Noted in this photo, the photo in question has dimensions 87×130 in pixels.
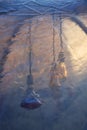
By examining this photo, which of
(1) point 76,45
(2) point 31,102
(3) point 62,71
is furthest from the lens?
(1) point 76,45

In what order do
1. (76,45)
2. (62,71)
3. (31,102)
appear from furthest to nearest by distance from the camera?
(76,45)
(62,71)
(31,102)

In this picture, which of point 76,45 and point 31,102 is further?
point 76,45

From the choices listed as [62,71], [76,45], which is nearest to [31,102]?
[62,71]

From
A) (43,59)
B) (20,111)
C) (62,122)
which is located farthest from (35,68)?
(62,122)

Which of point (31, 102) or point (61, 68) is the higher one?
point (61, 68)

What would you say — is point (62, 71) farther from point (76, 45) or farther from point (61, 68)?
point (76, 45)

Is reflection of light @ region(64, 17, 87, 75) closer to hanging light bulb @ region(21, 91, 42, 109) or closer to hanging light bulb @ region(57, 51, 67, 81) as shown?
hanging light bulb @ region(57, 51, 67, 81)

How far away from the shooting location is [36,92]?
364 centimetres

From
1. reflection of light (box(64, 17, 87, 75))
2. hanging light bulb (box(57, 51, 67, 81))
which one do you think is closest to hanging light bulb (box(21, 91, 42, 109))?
hanging light bulb (box(57, 51, 67, 81))

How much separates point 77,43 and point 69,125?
234cm

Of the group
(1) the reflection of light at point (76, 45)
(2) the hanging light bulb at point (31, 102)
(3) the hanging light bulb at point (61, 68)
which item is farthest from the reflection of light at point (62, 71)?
(2) the hanging light bulb at point (31, 102)

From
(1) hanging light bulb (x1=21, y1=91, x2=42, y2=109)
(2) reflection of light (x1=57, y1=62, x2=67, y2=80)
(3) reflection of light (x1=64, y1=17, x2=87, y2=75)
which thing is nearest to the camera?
(1) hanging light bulb (x1=21, y1=91, x2=42, y2=109)

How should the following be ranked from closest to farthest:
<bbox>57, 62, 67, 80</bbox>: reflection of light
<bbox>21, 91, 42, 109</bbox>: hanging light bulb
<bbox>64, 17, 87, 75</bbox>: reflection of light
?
<bbox>21, 91, 42, 109</bbox>: hanging light bulb
<bbox>57, 62, 67, 80</bbox>: reflection of light
<bbox>64, 17, 87, 75</bbox>: reflection of light

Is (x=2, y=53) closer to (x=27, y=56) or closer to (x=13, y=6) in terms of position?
(x=27, y=56)
